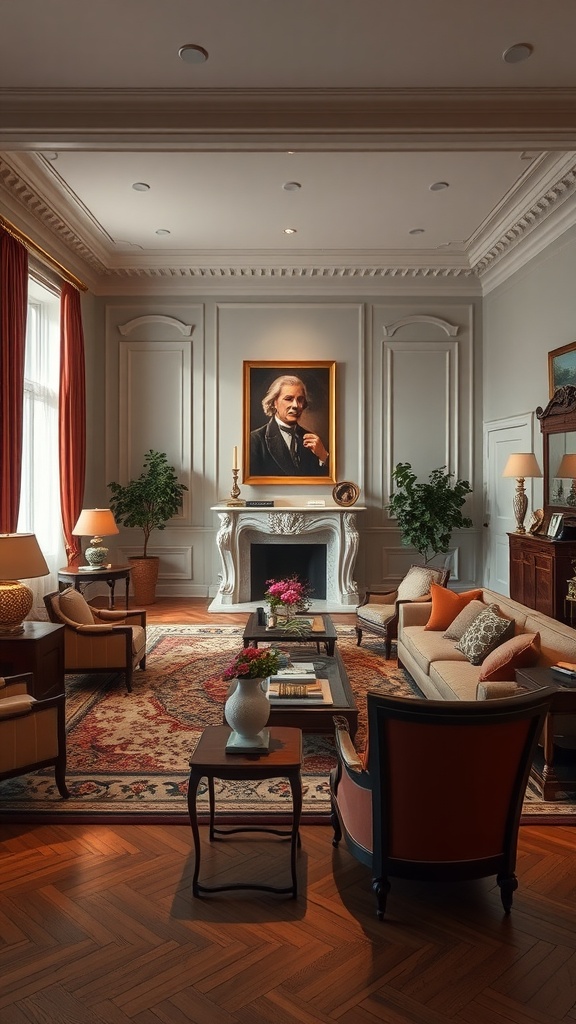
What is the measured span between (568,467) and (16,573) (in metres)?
4.47

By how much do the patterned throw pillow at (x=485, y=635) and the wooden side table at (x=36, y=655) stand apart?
2502mm

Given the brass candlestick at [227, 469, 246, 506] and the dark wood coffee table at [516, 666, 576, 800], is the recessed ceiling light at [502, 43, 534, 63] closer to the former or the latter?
the dark wood coffee table at [516, 666, 576, 800]

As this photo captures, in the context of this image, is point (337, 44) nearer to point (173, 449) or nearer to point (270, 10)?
point (270, 10)

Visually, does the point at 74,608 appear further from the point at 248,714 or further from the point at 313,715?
the point at 248,714

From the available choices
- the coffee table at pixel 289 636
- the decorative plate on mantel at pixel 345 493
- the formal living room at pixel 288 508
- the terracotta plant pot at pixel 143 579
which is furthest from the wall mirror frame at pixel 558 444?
the terracotta plant pot at pixel 143 579

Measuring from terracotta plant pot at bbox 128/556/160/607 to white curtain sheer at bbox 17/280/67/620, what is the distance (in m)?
1.08

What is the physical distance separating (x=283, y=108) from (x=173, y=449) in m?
5.07

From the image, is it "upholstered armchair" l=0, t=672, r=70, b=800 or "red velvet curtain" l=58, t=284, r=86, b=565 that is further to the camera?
"red velvet curtain" l=58, t=284, r=86, b=565

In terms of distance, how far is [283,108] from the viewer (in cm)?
400

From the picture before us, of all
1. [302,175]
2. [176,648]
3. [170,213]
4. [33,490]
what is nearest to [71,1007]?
[176,648]

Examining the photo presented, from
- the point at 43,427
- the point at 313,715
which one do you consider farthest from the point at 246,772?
the point at 43,427

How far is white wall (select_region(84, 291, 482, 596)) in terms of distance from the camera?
8523mm

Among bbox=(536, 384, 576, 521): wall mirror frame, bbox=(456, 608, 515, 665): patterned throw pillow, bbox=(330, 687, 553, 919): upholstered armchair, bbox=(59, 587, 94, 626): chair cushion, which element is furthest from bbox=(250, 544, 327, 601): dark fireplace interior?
bbox=(330, 687, 553, 919): upholstered armchair

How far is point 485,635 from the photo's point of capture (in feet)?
13.5
